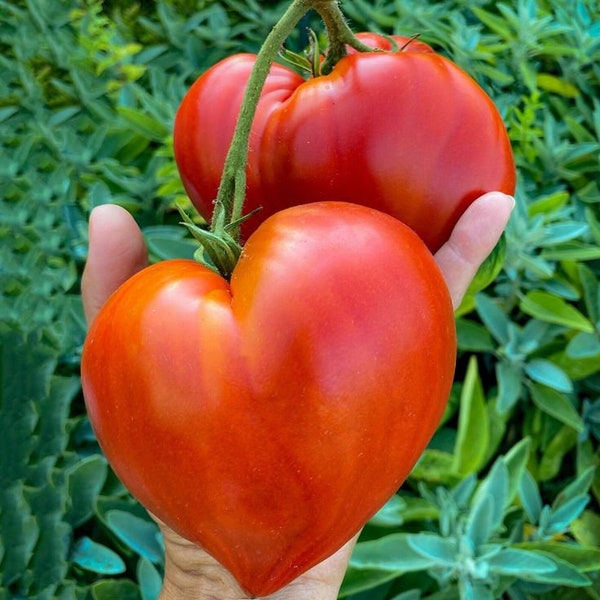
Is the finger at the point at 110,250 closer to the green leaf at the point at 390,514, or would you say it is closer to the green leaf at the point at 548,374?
the green leaf at the point at 390,514

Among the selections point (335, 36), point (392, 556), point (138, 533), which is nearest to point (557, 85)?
point (335, 36)

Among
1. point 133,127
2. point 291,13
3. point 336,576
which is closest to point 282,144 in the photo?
point 291,13

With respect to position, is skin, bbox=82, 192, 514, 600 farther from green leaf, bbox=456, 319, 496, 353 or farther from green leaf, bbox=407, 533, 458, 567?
green leaf, bbox=456, 319, 496, 353

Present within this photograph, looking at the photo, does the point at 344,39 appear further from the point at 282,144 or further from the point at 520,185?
the point at 520,185

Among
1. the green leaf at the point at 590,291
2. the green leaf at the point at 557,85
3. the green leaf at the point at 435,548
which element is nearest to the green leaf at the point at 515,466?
→ the green leaf at the point at 435,548

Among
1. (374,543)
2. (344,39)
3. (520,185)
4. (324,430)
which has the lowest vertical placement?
(374,543)

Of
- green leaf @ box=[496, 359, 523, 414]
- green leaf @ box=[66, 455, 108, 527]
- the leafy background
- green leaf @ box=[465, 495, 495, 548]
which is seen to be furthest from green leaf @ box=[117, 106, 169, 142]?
green leaf @ box=[465, 495, 495, 548]
